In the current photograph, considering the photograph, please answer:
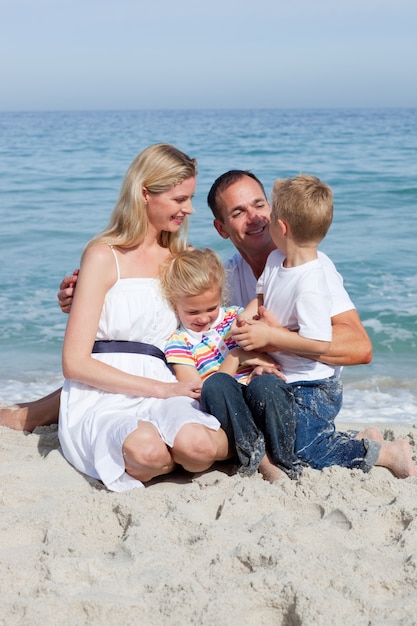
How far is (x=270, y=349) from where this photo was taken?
354cm

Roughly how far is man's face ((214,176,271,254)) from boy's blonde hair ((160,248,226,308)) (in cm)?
39

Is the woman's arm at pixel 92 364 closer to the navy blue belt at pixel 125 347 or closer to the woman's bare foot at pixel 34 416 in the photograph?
the navy blue belt at pixel 125 347

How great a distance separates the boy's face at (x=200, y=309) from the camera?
362 cm

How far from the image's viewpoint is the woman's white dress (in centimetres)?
338

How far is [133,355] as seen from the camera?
12.3 feet

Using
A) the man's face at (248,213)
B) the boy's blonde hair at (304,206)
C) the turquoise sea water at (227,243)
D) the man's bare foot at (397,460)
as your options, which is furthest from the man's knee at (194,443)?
the turquoise sea water at (227,243)

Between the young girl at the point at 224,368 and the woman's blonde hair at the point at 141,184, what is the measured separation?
0.80ft

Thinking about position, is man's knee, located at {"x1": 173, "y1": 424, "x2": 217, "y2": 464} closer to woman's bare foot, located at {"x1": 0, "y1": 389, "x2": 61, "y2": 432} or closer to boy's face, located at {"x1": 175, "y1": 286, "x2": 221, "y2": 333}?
boy's face, located at {"x1": 175, "y1": 286, "x2": 221, "y2": 333}

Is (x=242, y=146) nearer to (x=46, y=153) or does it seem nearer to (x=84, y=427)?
(x=46, y=153)

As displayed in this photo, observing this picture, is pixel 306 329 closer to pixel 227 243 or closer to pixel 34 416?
pixel 34 416

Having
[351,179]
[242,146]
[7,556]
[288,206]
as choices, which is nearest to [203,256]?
[288,206]

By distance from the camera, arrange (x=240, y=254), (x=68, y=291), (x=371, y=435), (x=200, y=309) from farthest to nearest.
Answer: (x=240, y=254) → (x=68, y=291) → (x=371, y=435) → (x=200, y=309)

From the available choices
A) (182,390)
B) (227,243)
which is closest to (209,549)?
(182,390)

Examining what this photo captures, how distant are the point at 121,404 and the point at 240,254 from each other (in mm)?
1193
